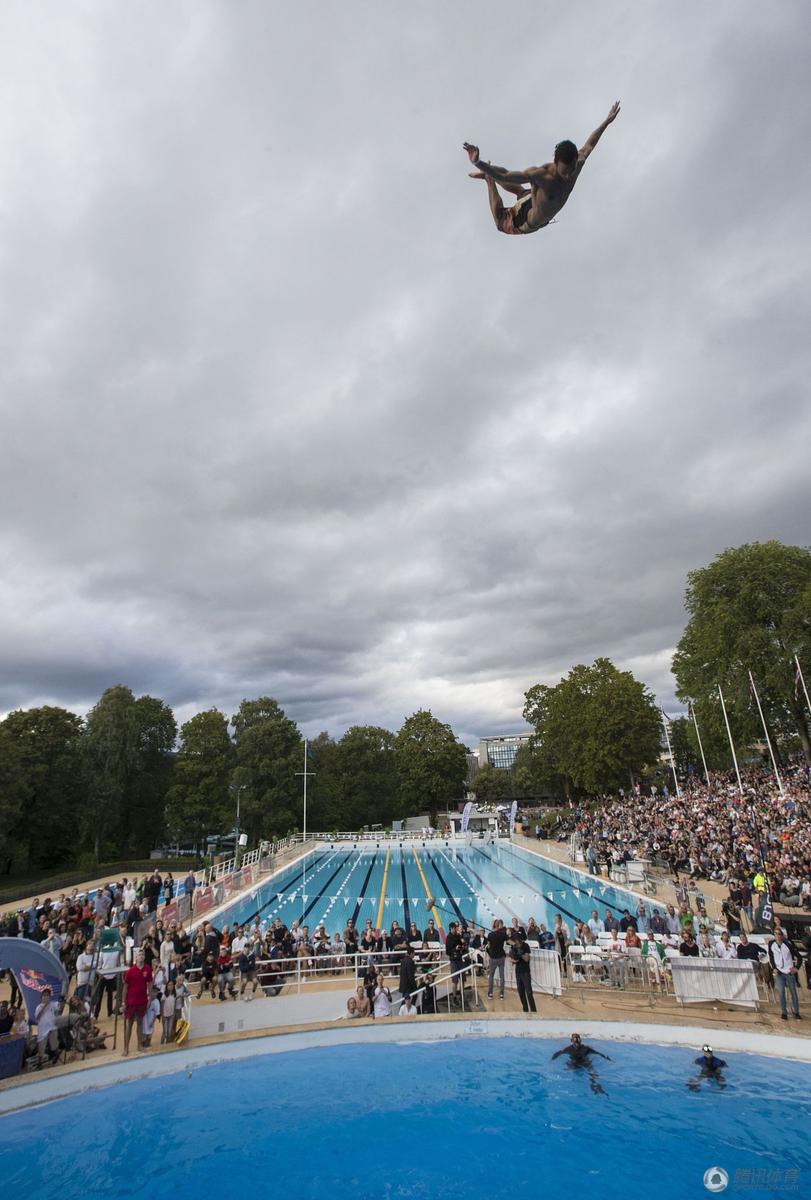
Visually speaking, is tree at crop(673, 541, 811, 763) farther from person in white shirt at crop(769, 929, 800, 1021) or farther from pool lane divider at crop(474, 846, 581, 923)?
person in white shirt at crop(769, 929, 800, 1021)

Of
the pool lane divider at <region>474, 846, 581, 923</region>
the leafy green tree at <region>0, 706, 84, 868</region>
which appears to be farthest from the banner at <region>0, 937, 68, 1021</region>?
the leafy green tree at <region>0, 706, 84, 868</region>

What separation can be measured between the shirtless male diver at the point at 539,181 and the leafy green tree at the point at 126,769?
42.0 m

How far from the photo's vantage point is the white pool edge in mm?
7807

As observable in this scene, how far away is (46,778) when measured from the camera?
35.2 m

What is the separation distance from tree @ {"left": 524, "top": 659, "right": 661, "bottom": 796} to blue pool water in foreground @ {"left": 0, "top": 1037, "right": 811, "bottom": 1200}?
3735 cm

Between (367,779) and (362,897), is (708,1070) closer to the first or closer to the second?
(362,897)

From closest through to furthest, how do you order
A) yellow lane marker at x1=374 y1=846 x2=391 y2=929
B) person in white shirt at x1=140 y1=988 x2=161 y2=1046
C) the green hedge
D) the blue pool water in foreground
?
the blue pool water in foreground → person in white shirt at x1=140 y1=988 x2=161 y2=1046 → yellow lane marker at x1=374 y1=846 x2=391 y2=929 → the green hedge

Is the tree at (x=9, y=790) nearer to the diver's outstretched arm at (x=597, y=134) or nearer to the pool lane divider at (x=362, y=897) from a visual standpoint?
the pool lane divider at (x=362, y=897)

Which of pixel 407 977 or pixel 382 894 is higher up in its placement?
pixel 407 977

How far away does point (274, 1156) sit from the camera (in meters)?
6.95

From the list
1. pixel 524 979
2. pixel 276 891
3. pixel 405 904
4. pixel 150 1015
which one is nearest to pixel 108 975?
pixel 150 1015

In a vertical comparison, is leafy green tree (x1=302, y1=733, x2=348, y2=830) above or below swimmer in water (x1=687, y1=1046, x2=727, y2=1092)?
above

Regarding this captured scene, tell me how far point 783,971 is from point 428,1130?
530 centimetres

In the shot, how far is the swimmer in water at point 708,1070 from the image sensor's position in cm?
759
